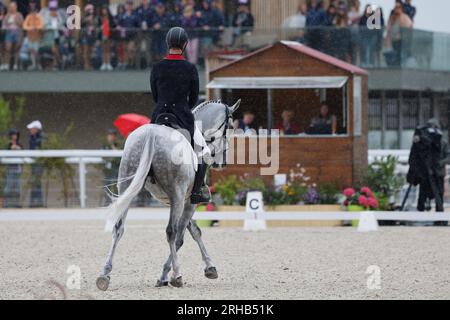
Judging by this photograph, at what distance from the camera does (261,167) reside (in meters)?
21.4

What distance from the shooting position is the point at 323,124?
71.0 ft

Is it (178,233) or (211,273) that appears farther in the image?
(178,233)

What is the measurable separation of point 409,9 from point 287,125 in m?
8.76

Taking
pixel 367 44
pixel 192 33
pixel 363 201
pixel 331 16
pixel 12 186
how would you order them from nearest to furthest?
pixel 363 201, pixel 12 186, pixel 367 44, pixel 192 33, pixel 331 16

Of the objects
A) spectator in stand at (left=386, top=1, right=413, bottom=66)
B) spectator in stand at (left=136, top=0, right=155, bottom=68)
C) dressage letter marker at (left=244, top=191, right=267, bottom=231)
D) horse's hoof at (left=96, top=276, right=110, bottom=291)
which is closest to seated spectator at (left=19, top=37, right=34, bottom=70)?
spectator in stand at (left=136, top=0, right=155, bottom=68)

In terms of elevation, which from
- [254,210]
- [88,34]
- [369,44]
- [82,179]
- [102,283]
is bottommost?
[82,179]

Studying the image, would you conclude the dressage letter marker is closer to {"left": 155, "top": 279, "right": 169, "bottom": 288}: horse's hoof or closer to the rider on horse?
the rider on horse

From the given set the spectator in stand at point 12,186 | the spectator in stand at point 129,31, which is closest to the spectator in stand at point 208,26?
the spectator in stand at point 129,31

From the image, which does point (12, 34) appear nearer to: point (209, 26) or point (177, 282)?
point (209, 26)

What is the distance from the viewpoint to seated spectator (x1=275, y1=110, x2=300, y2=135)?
21.7 m

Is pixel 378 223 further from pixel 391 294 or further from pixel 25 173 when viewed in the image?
pixel 391 294

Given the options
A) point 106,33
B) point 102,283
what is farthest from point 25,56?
point 102,283

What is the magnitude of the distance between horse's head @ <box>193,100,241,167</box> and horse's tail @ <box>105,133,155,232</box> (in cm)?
137

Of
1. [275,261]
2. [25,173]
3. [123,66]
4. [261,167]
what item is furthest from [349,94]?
[123,66]
